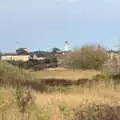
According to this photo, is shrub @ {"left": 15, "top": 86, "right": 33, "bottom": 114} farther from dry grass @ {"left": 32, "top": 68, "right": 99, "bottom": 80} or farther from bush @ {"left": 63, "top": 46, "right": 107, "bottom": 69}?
bush @ {"left": 63, "top": 46, "right": 107, "bottom": 69}

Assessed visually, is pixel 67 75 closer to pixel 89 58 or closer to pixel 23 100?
pixel 89 58

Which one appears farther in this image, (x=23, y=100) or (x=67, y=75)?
(x=67, y=75)

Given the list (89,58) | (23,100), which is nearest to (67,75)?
(89,58)

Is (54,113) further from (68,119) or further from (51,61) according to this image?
(51,61)

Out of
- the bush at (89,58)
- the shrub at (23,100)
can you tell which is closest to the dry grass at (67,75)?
the bush at (89,58)

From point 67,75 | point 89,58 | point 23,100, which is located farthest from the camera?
point 89,58

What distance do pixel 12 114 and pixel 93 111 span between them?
128 inches

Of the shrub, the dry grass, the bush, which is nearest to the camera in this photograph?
the shrub

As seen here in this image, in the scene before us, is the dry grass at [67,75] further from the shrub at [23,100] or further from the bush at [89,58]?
the shrub at [23,100]

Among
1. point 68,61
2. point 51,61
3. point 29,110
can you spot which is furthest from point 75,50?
point 29,110

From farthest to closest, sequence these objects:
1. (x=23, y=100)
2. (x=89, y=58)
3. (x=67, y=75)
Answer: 1. (x=89, y=58)
2. (x=67, y=75)
3. (x=23, y=100)

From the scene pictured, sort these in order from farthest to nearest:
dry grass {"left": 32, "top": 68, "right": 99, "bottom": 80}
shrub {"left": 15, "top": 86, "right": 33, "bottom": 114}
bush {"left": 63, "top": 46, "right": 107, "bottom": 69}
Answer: bush {"left": 63, "top": 46, "right": 107, "bottom": 69}, dry grass {"left": 32, "top": 68, "right": 99, "bottom": 80}, shrub {"left": 15, "top": 86, "right": 33, "bottom": 114}

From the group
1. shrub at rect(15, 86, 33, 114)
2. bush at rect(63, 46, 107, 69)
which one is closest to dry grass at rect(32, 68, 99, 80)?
bush at rect(63, 46, 107, 69)

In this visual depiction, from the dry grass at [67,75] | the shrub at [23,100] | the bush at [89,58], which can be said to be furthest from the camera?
the bush at [89,58]
